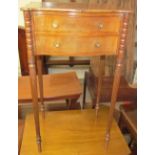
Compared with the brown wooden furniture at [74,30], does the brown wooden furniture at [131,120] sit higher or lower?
lower

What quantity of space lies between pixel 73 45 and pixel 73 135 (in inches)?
18.7

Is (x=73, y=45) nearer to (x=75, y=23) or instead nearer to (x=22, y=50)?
(x=75, y=23)

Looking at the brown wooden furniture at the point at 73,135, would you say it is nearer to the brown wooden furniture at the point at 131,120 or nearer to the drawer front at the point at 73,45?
the brown wooden furniture at the point at 131,120

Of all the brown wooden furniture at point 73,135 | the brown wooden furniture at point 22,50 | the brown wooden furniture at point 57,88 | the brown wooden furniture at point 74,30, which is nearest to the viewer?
the brown wooden furniture at point 74,30

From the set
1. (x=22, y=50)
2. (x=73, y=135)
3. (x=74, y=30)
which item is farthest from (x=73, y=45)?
(x=22, y=50)

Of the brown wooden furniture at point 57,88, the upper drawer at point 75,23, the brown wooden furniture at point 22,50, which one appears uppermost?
the upper drawer at point 75,23

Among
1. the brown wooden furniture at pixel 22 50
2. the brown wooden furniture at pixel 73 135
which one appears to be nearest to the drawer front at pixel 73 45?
the brown wooden furniture at pixel 73 135

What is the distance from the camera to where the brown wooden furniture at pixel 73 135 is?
3.01 ft

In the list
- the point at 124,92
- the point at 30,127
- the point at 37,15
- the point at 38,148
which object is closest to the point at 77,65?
the point at 124,92

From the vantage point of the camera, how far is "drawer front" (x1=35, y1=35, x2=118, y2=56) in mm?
734

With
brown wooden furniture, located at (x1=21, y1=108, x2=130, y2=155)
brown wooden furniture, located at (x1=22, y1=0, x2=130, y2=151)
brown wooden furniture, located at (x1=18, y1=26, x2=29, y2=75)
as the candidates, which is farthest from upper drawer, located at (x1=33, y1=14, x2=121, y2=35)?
brown wooden furniture, located at (x1=18, y1=26, x2=29, y2=75)

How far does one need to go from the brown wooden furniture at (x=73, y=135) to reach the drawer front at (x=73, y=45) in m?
0.44
